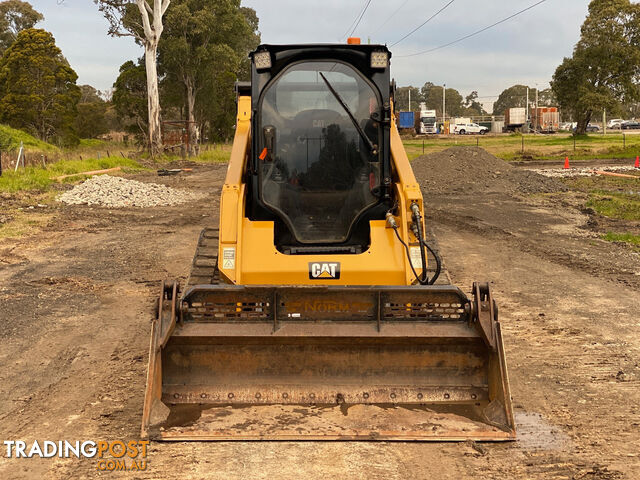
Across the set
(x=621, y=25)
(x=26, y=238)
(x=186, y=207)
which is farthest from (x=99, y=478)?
(x=621, y=25)

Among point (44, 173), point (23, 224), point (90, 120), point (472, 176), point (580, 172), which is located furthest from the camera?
point (90, 120)

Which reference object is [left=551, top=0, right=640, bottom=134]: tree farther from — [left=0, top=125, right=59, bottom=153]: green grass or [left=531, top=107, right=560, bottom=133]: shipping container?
[left=0, top=125, right=59, bottom=153]: green grass

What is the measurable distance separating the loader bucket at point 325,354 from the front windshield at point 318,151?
3.89ft

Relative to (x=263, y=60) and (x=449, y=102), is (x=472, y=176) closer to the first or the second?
(x=263, y=60)

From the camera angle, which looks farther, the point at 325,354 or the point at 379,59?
the point at 379,59

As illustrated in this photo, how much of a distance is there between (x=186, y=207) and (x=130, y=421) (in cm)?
1464

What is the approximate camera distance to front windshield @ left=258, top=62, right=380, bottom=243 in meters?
5.90

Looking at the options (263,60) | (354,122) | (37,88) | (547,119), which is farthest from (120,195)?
(547,119)

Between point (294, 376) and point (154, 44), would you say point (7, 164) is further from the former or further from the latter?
point (294, 376)

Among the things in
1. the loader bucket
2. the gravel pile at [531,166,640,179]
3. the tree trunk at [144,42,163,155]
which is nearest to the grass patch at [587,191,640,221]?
the gravel pile at [531,166,640,179]

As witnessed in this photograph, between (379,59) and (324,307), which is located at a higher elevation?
(379,59)

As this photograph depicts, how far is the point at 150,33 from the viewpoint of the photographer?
3356 cm

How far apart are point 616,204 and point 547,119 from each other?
191 feet

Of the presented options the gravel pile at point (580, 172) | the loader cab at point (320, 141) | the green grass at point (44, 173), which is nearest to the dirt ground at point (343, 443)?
the loader cab at point (320, 141)
